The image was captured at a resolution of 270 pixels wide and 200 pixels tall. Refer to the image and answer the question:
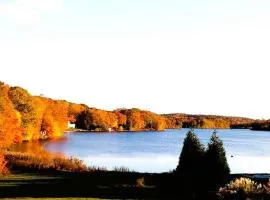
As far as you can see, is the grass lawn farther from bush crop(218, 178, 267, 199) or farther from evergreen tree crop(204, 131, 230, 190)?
bush crop(218, 178, 267, 199)

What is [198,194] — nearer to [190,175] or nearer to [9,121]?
[190,175]

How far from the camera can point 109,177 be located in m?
34.2

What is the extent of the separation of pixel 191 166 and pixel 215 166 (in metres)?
1.35

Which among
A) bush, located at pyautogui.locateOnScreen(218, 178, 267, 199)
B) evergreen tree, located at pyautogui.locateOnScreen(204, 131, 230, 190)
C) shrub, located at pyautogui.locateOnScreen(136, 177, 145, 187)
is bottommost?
shrub, located at pyautogui.locateOnScreen(136, 177, 145, 187)

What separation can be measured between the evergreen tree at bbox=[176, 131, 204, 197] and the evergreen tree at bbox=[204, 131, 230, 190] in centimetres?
42

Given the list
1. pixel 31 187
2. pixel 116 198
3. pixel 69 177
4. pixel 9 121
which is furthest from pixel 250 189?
pixel 9 121

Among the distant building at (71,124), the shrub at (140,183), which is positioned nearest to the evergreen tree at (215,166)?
the shrub at (140,183)

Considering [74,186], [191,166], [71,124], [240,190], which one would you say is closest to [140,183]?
[191,166]

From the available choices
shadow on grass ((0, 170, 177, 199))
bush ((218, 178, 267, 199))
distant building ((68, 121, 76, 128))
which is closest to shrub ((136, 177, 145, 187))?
shadow on grass ((0, 170, 177, 199))

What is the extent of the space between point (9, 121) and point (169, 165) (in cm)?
2180

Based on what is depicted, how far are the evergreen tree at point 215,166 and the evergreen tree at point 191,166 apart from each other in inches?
16.6

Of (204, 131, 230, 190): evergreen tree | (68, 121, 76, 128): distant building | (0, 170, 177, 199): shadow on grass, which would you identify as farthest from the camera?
(68, 121, 76, 128): distant building

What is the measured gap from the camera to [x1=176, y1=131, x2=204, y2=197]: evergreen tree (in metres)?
27.3

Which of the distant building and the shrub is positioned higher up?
the distant building
